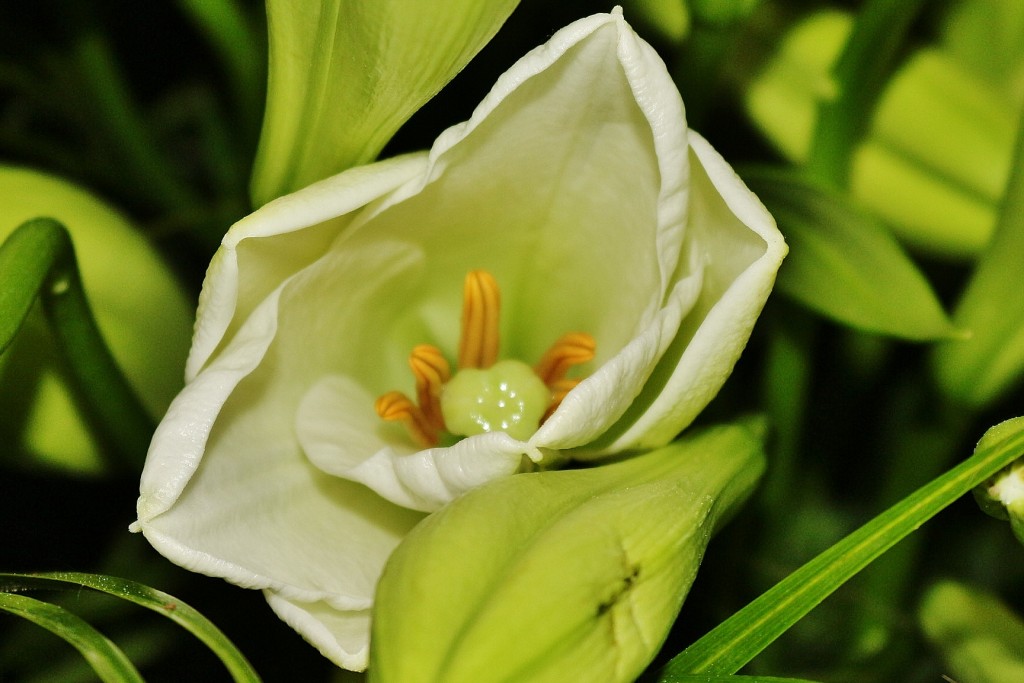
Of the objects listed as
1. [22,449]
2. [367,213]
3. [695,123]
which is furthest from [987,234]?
[22,449]

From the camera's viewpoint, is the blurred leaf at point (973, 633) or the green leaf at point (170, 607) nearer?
the green leaf at point (170, 607)

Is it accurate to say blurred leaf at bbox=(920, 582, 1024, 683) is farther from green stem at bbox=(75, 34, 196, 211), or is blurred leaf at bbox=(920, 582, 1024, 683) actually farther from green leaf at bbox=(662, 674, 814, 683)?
green stem at bbox=(75, 34, 196, 211)

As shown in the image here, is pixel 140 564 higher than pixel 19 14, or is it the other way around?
pixel 19 14

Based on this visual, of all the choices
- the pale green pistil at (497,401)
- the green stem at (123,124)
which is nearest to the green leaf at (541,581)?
the pale green pistil at (497,401)

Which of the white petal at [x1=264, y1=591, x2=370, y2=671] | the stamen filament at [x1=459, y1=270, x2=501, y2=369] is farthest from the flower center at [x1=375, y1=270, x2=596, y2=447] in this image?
the white petal at [x1=264, y1=591, x2=370, y2=671]

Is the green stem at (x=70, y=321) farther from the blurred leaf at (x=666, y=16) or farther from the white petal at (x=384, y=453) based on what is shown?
the blurred leaf at (x=666, y=16)

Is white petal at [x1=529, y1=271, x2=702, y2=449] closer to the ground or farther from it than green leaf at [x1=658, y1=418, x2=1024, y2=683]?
farther from it

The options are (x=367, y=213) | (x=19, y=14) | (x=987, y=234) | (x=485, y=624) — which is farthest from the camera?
(x=19, y=14)

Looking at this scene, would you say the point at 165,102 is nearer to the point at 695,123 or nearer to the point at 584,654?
the point at 695,123
